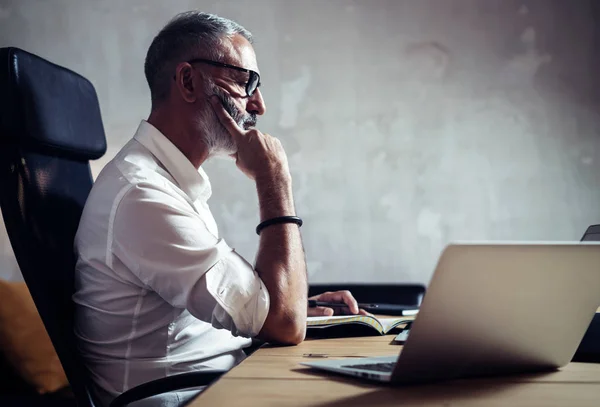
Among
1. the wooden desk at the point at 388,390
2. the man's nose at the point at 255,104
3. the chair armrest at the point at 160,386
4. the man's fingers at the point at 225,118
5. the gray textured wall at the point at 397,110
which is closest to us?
the wooden desk at the point at 388,390

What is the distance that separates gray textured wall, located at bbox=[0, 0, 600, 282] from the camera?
314cm

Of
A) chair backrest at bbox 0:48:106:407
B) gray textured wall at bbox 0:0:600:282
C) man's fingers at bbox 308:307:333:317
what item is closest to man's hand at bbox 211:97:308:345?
man's fingers at bbox 308:307:333:317

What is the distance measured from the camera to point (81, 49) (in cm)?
317

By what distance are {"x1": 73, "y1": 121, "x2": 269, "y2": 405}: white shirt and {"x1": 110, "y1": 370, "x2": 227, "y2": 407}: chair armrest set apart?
11 cm

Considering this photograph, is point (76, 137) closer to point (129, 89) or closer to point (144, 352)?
point (144, 352)

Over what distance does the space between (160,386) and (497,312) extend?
0.59 meters

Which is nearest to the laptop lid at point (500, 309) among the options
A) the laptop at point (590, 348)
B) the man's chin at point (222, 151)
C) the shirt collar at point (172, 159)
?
the laptop at point (590, 348)

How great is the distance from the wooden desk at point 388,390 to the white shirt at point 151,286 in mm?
315

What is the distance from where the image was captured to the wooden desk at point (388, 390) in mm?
614

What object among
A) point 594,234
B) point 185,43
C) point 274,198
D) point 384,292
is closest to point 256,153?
point 274,198

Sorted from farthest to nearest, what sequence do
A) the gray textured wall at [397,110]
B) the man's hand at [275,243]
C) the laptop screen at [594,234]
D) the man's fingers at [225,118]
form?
the gray textured wall at [397,110], the laptop screen at [594,234], the man's fingers at [225,118], the man's hand at [275,243]

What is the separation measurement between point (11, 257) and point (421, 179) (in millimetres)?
1960

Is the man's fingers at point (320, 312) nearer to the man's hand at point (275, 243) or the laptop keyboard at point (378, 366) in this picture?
the man's hand at point (275, 243)

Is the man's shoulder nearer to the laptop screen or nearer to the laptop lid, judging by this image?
the laptop lid
